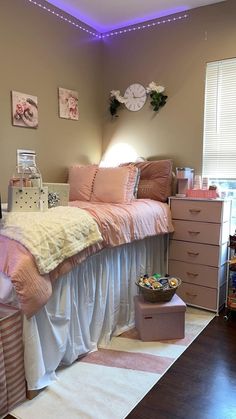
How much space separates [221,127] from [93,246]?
175 cm

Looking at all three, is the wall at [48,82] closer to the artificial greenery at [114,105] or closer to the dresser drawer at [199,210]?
the artificial greenery at [114,105]

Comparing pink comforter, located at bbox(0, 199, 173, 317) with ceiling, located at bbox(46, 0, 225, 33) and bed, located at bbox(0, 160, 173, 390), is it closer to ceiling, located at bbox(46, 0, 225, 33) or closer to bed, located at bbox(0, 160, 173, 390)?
bed, located at bbox(0, 160, 173, 390)

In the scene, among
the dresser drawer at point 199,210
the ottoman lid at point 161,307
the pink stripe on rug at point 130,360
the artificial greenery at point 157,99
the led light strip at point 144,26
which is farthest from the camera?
the artificial greenery at point 157,99

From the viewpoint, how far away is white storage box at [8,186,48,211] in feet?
6.37

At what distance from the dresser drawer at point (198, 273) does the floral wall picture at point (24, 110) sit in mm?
1752

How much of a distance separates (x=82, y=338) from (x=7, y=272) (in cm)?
76

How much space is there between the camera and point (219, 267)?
2.63m

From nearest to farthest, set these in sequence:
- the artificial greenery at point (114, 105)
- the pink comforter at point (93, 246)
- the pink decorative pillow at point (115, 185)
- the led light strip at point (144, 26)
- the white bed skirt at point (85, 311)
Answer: the pink comforter at point (93, 246)
the white bed skirt at point (85, 311)
the pink decorative pillow at point (115, 185)
the led light strip at point (144, 26)
the artificial greenery at point (114, 105)

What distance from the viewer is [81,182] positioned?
303 cm

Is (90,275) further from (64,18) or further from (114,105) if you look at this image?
(64,18)

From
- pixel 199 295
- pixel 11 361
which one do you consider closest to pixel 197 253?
pixel 199 295

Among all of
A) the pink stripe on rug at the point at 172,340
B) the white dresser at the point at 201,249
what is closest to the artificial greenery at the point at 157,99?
the white dresser at the point at 201,249

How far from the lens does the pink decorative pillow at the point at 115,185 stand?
272 cm

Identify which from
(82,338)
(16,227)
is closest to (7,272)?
(16,227)
